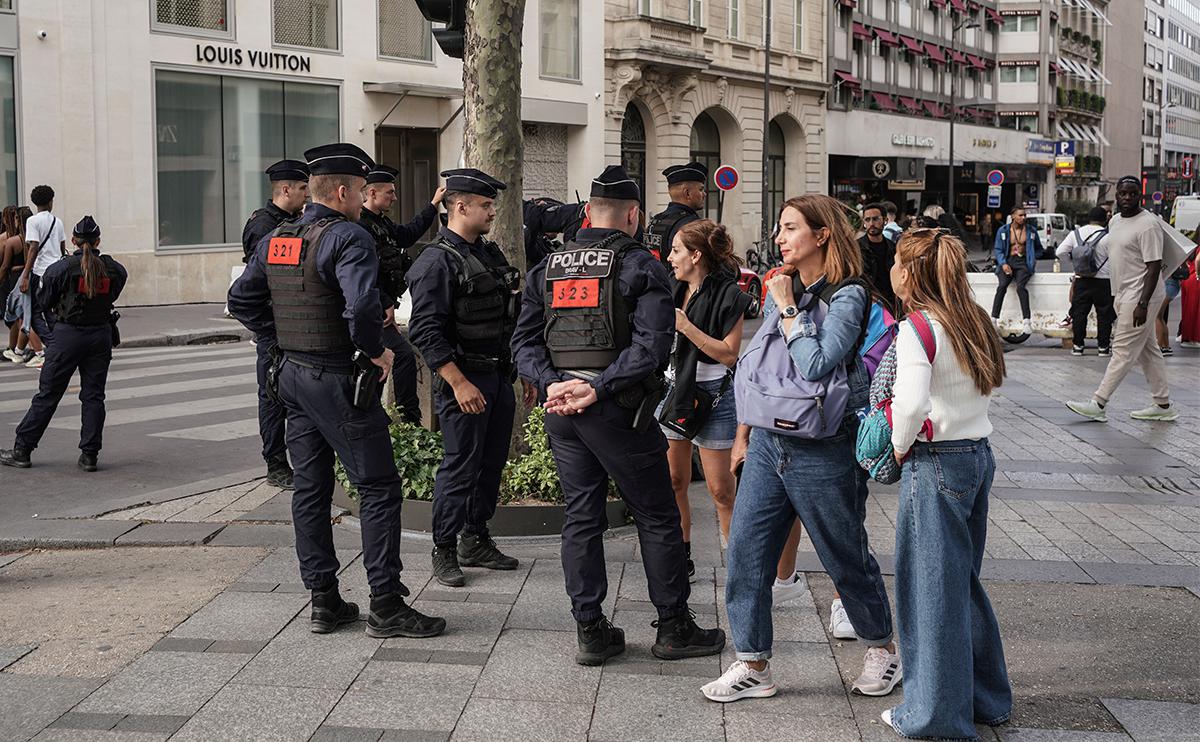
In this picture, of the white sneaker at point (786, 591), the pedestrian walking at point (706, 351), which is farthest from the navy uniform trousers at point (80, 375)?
the white sneaker at point (786, 591)

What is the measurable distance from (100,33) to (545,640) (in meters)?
19.6

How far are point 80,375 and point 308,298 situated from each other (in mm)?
4308

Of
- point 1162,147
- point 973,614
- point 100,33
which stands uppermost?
point 1162,147

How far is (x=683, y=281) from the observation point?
19.6ft

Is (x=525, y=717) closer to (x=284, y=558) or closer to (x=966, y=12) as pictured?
(x=284, y=558)

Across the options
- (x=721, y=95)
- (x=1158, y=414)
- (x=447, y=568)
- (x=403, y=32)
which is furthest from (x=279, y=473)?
(x=721, y=95)

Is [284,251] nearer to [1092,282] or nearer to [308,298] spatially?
[308,298]

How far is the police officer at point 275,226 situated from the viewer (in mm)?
8102

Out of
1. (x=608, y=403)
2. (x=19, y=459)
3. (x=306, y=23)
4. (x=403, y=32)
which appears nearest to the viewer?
(x=608, y=403)

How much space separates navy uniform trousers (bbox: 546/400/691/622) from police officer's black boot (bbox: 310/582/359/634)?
3.40ft

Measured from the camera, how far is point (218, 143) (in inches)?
963

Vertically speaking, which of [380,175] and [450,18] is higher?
[450,18]

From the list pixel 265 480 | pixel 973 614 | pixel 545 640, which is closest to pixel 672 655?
pixel 545 640

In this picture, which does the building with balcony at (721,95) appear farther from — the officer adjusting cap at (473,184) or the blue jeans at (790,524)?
the blue jeans at (790,524)
